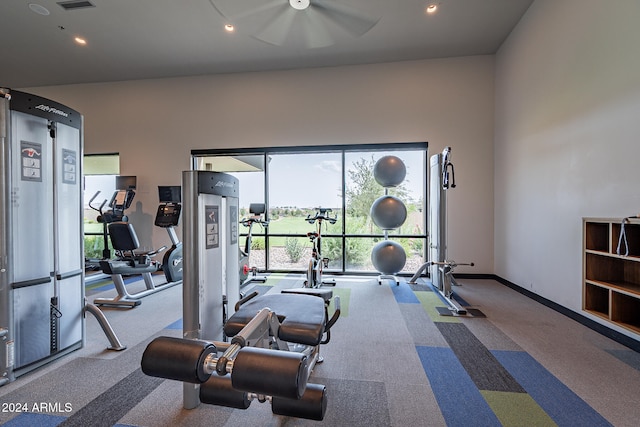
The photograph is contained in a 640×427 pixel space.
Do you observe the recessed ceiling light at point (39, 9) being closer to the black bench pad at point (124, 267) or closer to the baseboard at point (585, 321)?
the black bench pad at point (124, 267)

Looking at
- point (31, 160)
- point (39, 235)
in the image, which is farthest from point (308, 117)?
point (39, 235)

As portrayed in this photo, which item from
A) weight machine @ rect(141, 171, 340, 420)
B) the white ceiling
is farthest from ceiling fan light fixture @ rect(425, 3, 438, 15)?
weight machine @ rect(141, 171, 340, 420)

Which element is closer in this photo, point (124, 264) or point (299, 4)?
point (299, 4)

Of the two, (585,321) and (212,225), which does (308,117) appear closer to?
(212,225)

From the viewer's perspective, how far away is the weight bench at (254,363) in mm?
808

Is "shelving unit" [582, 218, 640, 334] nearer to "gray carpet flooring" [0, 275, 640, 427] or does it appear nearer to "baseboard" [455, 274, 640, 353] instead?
"baseboard" [455, 274, 640, 353]

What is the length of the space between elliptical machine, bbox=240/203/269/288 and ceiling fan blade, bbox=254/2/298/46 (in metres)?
2.51

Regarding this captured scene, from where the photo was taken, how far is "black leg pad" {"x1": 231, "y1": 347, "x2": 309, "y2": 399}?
79 centimetres

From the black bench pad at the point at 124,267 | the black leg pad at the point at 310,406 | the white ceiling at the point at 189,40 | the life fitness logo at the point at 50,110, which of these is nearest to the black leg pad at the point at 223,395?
the black leg pad at the point at 310,406

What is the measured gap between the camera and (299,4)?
2264 millimetres

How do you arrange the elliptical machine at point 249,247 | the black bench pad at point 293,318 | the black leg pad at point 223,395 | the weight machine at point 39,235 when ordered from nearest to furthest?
the black leg pad at point 223,395 < the black bench pad at point 293,318 < the weight machine at point 39,235 < the elliptical machine at point 249,247

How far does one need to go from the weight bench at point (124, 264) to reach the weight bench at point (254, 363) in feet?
8.88

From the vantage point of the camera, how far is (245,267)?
13.5ft

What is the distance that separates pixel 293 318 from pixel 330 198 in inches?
144
